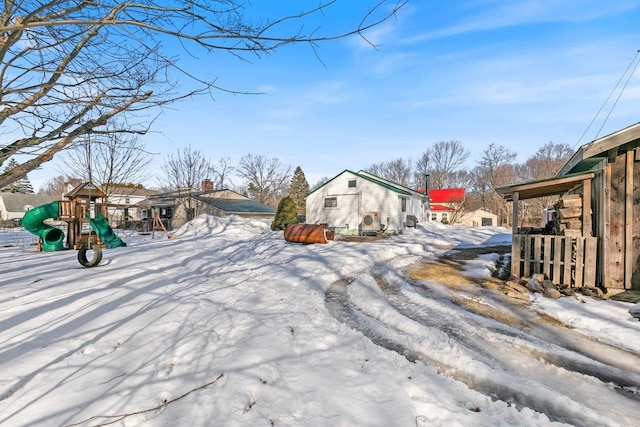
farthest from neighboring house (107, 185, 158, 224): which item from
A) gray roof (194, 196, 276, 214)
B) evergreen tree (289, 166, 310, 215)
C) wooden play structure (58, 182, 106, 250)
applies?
evergreen tree (289, 166, 310, 215)

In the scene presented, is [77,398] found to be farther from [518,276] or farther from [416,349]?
[518,276]

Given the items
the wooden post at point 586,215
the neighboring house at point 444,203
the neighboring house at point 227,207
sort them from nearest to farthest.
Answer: the wooden post at point 586,215, the neighboring house at point 227,207, the neighboring house at point 444,203

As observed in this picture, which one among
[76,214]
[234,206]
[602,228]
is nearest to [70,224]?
[76,214]

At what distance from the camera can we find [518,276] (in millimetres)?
7691

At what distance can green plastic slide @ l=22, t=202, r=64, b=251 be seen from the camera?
14750 mm

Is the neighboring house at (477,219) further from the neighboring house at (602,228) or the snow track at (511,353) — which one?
the snow track at (511,353)

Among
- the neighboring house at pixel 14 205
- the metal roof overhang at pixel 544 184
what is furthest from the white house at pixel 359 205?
the neighboring house at pixel 14 205

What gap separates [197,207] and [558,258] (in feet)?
107

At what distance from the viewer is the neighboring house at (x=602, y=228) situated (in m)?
6.31

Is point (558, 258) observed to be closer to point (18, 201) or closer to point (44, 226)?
point (44, 226)

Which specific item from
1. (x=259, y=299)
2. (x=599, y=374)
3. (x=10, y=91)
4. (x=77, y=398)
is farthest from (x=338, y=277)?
(x=10, y=91)

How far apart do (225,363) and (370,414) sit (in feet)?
5.54

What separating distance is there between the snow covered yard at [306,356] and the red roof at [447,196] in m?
44.4

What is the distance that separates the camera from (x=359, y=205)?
2398 centimetres
